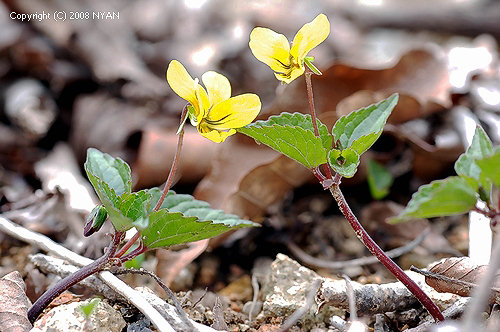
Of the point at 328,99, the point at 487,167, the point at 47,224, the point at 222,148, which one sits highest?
the point at 487,167

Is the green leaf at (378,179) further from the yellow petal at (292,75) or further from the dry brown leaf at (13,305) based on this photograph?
the dry brown leaf at (13,305)

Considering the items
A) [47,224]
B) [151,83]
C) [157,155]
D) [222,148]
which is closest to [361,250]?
[222,148]

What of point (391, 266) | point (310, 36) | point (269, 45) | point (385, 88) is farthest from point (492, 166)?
point (385, 88)

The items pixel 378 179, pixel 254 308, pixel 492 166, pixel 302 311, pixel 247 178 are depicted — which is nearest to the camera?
pixel 492 166

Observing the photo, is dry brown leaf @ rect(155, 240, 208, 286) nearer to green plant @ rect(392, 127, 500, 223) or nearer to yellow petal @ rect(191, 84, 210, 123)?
yellow petal @ rect(191, 84, 210, 123)

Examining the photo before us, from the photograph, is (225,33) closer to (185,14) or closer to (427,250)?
(185,14)

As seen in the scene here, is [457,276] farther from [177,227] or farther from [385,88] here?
[385,88]
